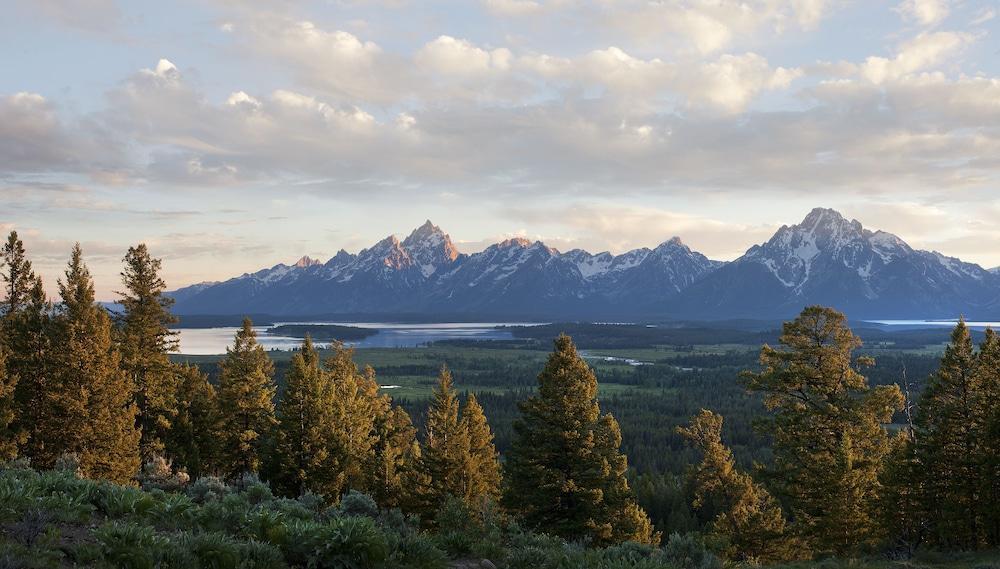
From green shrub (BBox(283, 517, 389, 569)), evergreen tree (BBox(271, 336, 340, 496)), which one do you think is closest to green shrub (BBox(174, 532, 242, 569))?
green shrub (BBox(283, 517, 389, 569))

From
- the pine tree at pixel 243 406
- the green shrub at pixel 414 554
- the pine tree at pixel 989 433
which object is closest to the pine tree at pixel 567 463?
the pine tree at pixel 989 433

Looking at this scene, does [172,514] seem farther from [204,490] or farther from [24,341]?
[24,341]

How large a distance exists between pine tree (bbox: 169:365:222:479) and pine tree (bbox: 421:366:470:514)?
15.1 metres

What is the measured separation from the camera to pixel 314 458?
36.2 m

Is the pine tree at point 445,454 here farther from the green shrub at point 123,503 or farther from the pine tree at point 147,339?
the green shrub at point 123,503

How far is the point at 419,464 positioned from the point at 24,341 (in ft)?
87.6

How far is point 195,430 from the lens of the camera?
47.1m

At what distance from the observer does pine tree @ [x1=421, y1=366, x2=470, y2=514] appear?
3912cm

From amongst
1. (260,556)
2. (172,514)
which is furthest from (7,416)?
(260,556)

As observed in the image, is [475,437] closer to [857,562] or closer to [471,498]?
[471,498]

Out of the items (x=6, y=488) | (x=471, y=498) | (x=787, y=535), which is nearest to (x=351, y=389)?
(x=471, y=498)

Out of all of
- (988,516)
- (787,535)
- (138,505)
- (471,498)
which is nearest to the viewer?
(138,505)

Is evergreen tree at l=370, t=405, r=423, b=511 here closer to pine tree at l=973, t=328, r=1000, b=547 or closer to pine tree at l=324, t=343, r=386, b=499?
pine tree at l=324, t=343, r=386, b=499

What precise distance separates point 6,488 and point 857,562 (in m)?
21.1
